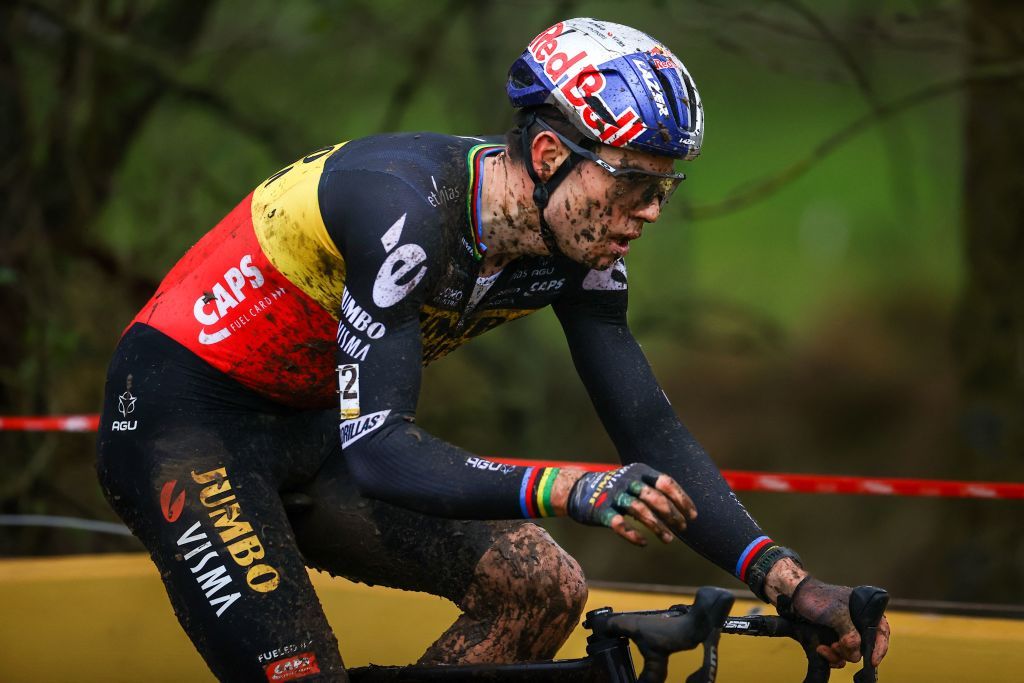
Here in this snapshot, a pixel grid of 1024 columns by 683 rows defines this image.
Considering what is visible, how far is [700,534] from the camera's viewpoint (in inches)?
119

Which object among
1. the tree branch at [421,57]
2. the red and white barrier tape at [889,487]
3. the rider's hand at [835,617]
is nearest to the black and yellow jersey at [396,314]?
the rider's hand at [835,617]

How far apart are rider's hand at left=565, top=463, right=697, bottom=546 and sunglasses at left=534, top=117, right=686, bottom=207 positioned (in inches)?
23.7

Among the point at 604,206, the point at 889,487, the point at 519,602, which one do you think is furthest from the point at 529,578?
the point at 889,487

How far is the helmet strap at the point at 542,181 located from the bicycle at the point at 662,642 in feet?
2.46

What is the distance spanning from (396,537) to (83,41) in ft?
17.4

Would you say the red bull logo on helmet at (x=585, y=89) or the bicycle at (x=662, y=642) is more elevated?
the red bull logo on helmet at (x=585, y=89)

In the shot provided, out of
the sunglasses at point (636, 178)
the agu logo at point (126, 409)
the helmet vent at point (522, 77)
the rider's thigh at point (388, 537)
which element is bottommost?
the rider's thigh at point (388, 537)

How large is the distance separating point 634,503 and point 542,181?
74 cm

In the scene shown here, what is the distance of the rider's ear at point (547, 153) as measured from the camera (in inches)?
109

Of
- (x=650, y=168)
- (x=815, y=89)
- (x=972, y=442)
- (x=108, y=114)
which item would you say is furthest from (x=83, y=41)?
(x=650, y=168)

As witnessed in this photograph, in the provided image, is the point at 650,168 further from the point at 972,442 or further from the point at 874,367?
the point at 874,367

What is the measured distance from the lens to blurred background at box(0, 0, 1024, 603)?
635 cm

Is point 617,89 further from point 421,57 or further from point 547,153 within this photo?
point 421,57

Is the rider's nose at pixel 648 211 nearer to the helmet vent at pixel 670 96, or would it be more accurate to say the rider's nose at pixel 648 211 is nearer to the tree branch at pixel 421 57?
the helmet vent at pixel 670 96
